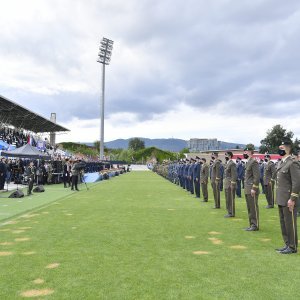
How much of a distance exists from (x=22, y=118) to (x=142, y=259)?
133 feet

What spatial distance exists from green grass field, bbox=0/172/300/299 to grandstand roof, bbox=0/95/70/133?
26.1 metres

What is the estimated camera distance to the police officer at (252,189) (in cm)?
904

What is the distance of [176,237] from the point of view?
8.09 m

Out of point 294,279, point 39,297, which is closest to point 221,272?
point 294,279

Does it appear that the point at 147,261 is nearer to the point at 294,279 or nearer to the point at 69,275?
the point at 69,275

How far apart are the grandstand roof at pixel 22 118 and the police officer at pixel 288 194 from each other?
29082 millimetres

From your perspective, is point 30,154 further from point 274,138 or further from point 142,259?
point 274,138

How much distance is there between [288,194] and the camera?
692 cm

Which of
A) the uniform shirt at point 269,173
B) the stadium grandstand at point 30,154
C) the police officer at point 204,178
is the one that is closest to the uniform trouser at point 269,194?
the uniform shirt at point 269,173

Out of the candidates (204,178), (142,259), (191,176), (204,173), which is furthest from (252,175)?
(191,176)

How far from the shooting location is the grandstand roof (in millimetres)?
36188

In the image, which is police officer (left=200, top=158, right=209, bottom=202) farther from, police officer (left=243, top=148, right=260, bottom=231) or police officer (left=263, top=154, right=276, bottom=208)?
police officer (left=243, top=148, right=260, bottom=231)

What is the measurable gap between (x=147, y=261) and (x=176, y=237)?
83.4 inches

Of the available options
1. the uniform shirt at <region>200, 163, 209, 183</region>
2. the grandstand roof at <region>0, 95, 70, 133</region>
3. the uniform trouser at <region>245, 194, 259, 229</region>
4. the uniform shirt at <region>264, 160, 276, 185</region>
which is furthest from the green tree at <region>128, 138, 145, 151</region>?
the uniform trouser at <region>245, 194, 259, 229</region>
